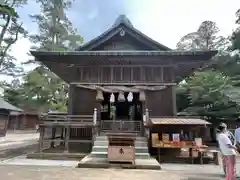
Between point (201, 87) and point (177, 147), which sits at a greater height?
point (201, 87)

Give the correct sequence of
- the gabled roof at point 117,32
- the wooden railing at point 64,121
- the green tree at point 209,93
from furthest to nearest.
Result: the green tree at point 209,93 < the gabled roof at point 117,32 < the wooden railing at point 64,121

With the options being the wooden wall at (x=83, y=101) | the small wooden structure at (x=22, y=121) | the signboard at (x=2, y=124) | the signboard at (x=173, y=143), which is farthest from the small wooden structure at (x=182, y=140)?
the small wooden structure at (x=22, y=121)

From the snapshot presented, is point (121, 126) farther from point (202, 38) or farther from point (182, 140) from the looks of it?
point (202, 38)

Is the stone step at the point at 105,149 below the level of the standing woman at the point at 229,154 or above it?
below

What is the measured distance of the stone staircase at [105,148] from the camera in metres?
9.36

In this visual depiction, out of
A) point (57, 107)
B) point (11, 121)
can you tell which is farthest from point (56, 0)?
point (11, 121)

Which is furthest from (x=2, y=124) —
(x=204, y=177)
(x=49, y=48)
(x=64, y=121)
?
(x=204, y=177)

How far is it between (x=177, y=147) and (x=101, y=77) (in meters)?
5.89

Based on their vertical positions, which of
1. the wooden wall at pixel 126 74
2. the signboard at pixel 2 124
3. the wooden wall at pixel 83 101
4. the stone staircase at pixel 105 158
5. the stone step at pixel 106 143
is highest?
the wooden wall at pixel 126 74

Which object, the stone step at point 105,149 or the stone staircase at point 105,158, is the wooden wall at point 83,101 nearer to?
the stone staircase at point 105,158

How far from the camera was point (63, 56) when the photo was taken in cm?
1235

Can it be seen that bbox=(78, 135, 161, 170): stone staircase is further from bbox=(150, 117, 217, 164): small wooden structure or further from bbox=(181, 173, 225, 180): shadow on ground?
bbox=(181, 173, 225, 180): shadow on ground

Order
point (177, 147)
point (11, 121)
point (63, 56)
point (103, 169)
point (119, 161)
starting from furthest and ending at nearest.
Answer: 1. point (11, 121)
2. point (63, 56)
3. point (177, 147)
4. point (119, 161)
5. point (103, 169)

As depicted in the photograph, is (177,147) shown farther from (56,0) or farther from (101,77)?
(56,0)
